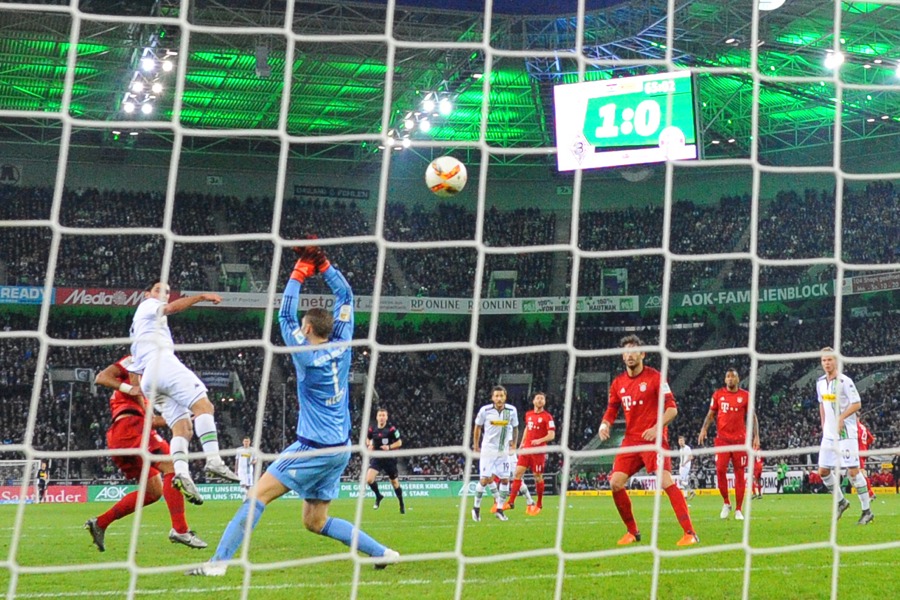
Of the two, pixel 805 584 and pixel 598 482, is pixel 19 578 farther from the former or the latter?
pixel 598 482

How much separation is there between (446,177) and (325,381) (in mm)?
2111

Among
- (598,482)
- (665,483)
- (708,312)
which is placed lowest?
(598,482)

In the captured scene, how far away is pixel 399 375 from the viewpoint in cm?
2833

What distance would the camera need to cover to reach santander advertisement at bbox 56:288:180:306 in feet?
84.4

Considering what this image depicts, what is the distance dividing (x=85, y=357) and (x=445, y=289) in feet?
33.3

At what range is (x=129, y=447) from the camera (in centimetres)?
735

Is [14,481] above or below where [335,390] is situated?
below

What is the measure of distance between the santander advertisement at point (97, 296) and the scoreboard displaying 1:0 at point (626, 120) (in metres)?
12.5

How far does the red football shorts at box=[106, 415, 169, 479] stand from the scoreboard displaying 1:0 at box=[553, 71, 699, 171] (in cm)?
952

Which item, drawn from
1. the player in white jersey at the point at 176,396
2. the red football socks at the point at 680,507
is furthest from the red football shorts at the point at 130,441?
the red football socks at the point at 680,507

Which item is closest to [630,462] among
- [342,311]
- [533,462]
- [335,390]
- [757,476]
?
[335,390]

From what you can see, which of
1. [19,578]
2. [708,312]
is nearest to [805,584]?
[19,578]

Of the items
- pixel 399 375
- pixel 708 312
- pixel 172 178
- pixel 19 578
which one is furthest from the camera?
pixel 708 312

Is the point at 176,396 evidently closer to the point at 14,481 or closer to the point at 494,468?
the point at 494,468
